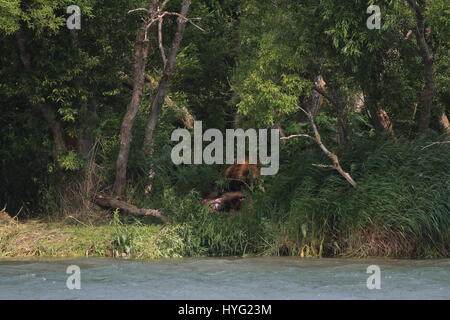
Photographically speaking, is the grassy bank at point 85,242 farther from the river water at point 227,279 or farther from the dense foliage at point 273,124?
the river water at point 227,279

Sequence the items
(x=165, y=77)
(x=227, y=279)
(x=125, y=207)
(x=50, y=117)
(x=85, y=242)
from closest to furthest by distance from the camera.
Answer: (x=227, y=279)
(x=85, y=242)
(x=125, y=207)
(x=50, y=117)
(x=165, y=77)

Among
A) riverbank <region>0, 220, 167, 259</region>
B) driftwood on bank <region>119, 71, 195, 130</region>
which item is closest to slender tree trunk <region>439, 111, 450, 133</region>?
riverbank <region>0, 220, 167, 259</region>

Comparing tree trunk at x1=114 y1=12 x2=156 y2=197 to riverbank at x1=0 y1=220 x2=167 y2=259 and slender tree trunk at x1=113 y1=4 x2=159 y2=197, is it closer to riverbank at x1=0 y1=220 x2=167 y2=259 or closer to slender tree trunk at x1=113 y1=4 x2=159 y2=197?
slender tree trunk at x1=113 y1=4 x2=159 y2=197

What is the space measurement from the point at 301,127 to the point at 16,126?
21.1 feet

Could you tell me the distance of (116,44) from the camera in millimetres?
16047

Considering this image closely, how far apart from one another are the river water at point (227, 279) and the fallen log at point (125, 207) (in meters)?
2.40

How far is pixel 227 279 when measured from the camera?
9.63m

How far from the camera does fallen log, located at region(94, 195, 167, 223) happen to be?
14.1 metres

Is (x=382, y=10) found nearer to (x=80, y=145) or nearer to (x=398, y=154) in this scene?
(x=398, y=154)

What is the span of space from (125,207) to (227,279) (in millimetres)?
5382

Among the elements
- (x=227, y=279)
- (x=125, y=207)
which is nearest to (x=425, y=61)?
(x=227, y=279)

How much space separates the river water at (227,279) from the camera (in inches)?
332

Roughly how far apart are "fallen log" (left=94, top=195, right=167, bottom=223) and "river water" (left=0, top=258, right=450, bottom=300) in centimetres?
240

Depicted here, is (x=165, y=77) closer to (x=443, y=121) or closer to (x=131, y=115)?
(x=131, y=115)
